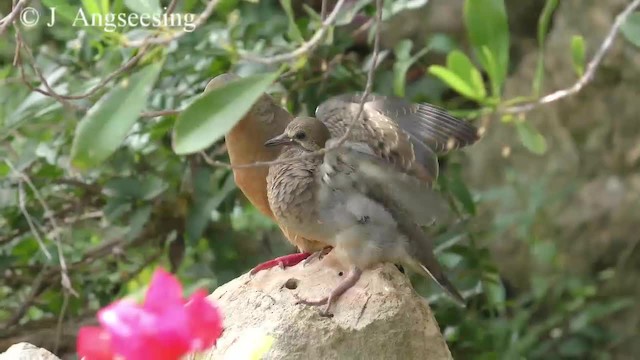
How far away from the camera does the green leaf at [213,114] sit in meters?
0.90

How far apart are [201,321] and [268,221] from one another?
6.51 feet

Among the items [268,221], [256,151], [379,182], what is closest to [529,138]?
[379,182]

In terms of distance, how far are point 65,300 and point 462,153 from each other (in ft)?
4.29

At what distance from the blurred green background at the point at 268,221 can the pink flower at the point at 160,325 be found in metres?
0.88

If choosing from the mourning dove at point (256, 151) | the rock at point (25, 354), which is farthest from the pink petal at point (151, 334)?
the mourning dove at point (256, 151)

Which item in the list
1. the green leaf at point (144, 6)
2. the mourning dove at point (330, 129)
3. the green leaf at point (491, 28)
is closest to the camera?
the green leaf at point (144, 6)

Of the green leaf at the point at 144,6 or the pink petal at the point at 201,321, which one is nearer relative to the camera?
the pink petal at the point at 201,321

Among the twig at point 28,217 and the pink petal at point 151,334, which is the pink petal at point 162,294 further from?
the twig at point 28,217

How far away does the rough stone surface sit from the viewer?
1.50m

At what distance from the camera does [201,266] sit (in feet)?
8.04

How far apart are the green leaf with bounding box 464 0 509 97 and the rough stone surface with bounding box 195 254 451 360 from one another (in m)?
0.40

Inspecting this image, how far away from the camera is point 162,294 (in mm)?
758

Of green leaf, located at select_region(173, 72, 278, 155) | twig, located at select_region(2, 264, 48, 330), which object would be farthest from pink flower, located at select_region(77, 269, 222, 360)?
twig, located at select_region(2, 264, 48, 330)

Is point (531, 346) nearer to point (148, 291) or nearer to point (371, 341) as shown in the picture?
point (371, 341)
